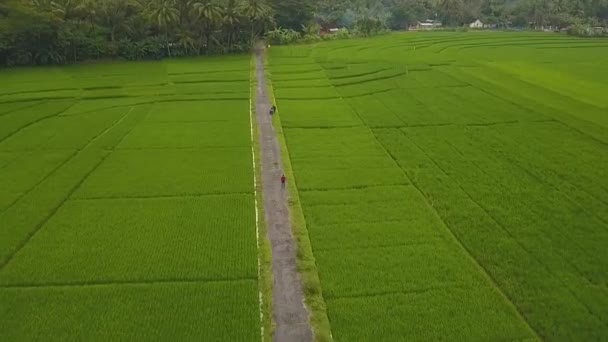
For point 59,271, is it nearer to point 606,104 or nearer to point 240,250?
point 240,250

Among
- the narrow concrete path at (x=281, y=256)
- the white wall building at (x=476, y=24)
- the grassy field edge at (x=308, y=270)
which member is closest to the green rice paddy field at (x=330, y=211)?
the grassy field edge at (x=308, y=270)

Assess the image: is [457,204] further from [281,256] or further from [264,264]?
[264,264]

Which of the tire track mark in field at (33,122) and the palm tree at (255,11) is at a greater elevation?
the palm tree at (255,11)

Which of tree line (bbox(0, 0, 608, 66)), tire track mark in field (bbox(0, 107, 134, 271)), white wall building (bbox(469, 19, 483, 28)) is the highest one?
white wall building (bbox(469, 19, 483, 28))

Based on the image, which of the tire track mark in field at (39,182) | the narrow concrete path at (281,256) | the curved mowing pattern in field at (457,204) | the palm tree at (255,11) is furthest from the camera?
the palm tree at (255,11)

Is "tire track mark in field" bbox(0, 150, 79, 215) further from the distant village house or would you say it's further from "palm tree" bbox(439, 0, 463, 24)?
"palm tree" bbox(439, 0, 463, 24)

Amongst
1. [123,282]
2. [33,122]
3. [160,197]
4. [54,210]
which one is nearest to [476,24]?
[33,122]

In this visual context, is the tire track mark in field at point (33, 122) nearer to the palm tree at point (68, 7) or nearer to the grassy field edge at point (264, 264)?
the grassy field edge at point (264, 264)

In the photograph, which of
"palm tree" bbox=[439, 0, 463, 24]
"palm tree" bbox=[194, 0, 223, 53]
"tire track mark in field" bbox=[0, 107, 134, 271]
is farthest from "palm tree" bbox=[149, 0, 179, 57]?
"palm tree" bbox=[439, 0, 463, 24]
